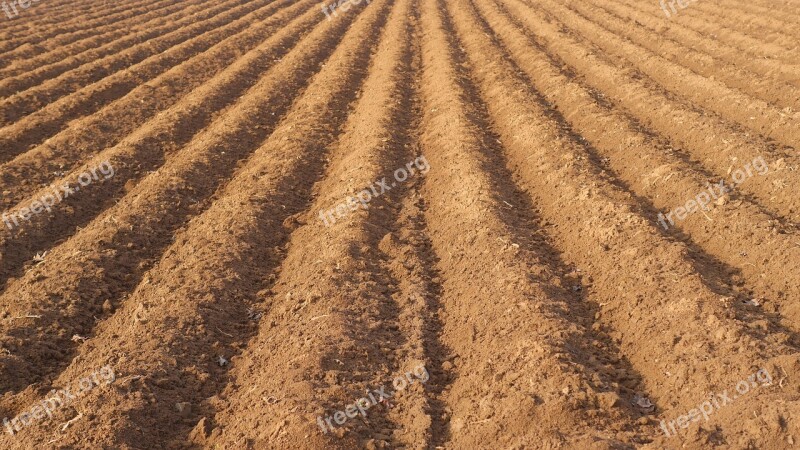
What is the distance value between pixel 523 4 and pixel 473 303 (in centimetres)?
2105

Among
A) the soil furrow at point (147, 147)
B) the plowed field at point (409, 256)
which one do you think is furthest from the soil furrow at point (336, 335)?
the soil furrow at point (147, 147)

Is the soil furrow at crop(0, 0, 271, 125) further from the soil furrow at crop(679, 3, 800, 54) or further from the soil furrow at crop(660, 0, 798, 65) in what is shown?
the soil furrow at crop(679, 3, 800, 54)

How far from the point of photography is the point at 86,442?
494 cm

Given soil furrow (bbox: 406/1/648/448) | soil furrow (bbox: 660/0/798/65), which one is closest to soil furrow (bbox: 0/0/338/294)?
soil furrow (bbox: 406/1/648/448)

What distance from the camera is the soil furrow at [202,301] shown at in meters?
5.31

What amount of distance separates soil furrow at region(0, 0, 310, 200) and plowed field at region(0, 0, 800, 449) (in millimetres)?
61

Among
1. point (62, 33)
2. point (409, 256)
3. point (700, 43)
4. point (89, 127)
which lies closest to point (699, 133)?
point (409, 256)

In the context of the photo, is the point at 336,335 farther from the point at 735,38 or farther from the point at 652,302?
the point at 735,38

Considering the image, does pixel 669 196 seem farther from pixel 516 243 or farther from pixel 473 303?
pixel 473 303

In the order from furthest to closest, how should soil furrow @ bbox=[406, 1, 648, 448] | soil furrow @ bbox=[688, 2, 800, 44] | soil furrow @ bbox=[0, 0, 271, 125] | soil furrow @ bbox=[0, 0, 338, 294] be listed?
1. soil furrow @ bbox=[688, 2, 800, 44]
2. soil furrow @ bbox=[0, 0, 271, 125]
3. soil furrow @ bbox=[0, 0, 338, 294]
4. soil furrow @ bbox=[406, 1, 648, 448]

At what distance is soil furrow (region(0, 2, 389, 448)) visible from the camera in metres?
5.31

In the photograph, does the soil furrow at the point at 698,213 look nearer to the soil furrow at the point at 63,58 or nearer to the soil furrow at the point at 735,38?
the soil furrow at the point at 735,38

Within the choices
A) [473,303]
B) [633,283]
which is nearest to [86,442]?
[473,303]

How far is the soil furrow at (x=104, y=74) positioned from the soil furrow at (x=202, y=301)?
5.71m
